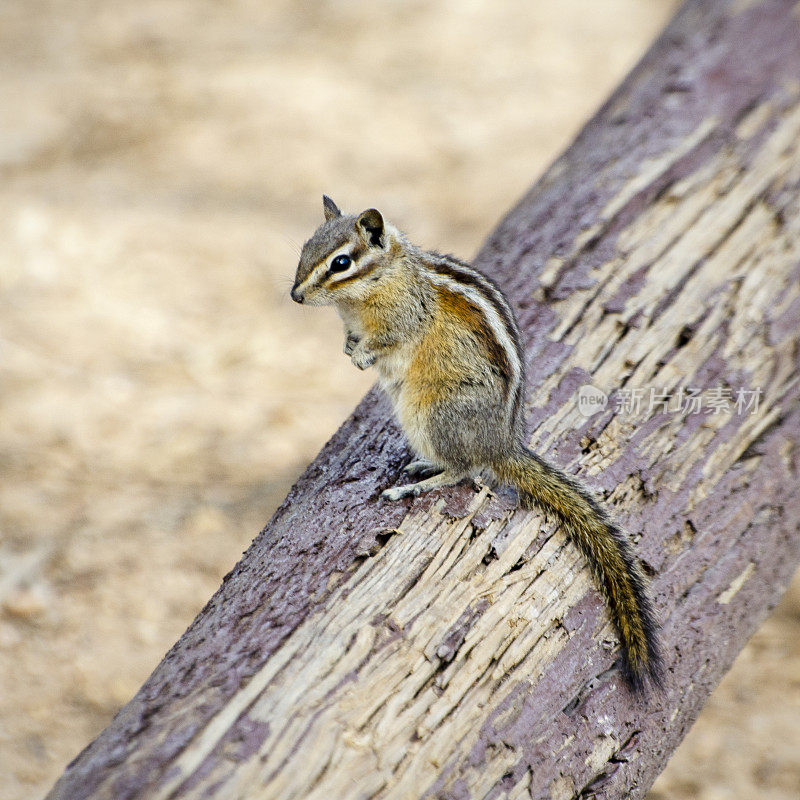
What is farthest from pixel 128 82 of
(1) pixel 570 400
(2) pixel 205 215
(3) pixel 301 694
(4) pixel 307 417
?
(3) pixel 301 694

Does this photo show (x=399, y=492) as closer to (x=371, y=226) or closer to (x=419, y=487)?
(x=419, y=487)

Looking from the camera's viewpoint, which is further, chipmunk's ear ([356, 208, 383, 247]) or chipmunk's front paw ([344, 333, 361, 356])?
chipmunk's front paw ([344, 333, 361, 356])

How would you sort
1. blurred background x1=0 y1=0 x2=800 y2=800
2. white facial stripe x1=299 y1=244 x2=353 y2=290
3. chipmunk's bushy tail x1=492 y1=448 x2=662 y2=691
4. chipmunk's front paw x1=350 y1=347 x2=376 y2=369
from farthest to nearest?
blurred background x1=0 y1=0 x2=800 y2=800
chipmunk's front paw x1=350 y1=347 x2=376 y2=369
white facial stripe x1=299 y1=244 x2=353 y2=290
chipmunk's bushy tail x1=492 y1=448 x2=662 y2=691

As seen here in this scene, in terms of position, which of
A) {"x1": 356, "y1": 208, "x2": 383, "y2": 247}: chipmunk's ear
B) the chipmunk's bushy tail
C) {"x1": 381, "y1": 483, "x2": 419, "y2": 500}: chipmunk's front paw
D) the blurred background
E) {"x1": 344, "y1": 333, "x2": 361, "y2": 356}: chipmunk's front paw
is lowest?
the chipmunk's bushy tail

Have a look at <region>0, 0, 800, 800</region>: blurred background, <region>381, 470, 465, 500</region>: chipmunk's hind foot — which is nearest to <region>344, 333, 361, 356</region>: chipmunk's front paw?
<region>381, 470, 465, 500</region>: chipmunk's hind foot

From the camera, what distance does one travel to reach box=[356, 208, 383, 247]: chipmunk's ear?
109 inches

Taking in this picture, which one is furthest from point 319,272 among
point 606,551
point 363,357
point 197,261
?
point 197,261

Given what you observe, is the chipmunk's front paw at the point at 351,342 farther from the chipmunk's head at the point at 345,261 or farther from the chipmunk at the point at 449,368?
the chipmunk's head at the point at 345,261

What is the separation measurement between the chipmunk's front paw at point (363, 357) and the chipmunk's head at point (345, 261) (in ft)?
0.57

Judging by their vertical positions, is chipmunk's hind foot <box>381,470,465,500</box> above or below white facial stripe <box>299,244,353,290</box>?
below

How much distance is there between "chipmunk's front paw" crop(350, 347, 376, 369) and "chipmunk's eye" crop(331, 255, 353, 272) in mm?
289

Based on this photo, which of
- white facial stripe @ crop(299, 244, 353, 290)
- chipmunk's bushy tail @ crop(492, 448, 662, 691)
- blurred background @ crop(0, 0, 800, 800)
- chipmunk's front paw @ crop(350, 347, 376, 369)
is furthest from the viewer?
blurred background @ crop(0, 0, 800, 800)

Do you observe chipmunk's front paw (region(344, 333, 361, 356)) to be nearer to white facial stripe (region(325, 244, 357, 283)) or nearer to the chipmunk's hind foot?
white facial stripe (region(325, 244, 357, 283))

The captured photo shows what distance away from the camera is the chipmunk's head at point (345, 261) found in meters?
2.75
